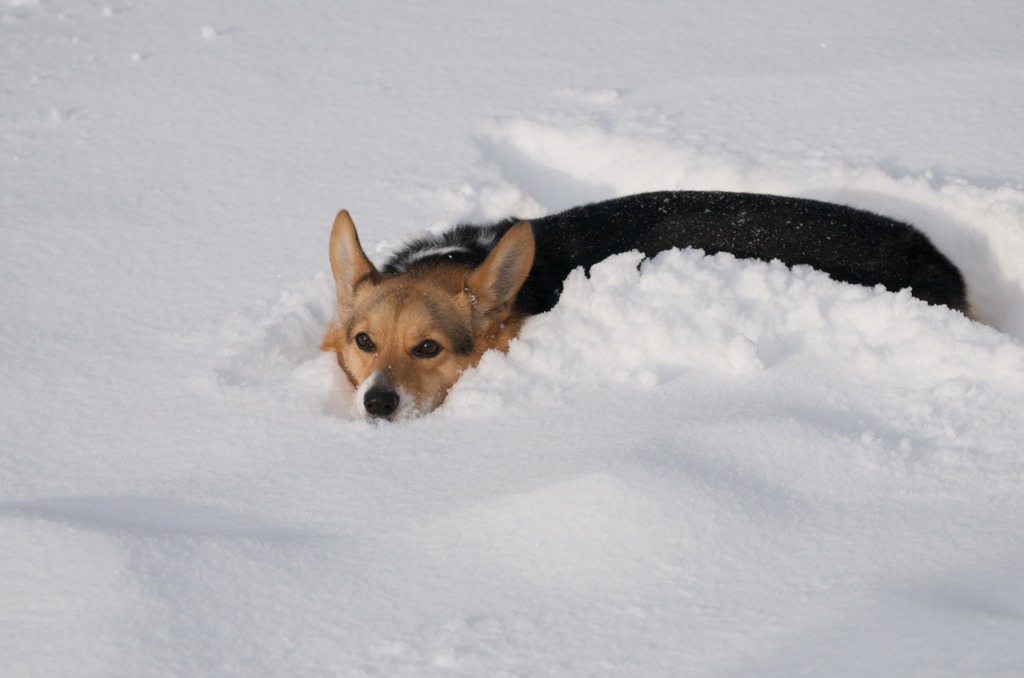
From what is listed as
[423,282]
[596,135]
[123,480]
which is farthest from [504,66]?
[123,480]

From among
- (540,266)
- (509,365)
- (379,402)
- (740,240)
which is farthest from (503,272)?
(740,240)

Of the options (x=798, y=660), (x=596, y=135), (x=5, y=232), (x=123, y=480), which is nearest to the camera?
(x=798, y=660)

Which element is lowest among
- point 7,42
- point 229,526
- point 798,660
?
point 7,42

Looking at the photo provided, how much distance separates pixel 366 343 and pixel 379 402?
452mm

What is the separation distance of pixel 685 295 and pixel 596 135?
1.91m

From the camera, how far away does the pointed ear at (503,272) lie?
4441 millimetres

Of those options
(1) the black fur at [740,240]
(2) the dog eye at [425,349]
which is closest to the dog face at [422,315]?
(2) the dog eye at [425,349]

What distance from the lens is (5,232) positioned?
515 centimetres

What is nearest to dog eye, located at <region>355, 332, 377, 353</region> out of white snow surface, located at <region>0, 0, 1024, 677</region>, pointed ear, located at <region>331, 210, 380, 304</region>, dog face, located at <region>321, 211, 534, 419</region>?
dog face, located at <region>321, 211, 534, 419</region>

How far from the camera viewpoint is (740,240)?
14.6 ft

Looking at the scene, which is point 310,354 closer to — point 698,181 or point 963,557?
point 698,181

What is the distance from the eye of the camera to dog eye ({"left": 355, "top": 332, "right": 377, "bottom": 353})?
445 centimetres

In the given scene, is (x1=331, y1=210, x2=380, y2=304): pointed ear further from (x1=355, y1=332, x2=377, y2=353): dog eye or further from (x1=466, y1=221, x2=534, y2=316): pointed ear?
(x1=466, y1=221, x2=534, y2=316): pointed ear

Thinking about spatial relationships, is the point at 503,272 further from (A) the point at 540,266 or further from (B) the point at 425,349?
(B) the point at 425,349
